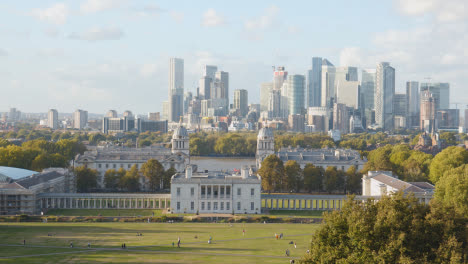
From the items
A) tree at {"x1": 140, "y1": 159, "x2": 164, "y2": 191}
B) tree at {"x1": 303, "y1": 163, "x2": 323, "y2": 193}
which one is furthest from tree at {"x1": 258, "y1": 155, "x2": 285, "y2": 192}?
tree at {"x1": 140, "y1": 159, "x2": 164, "y2": 191}

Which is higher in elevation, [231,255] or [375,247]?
[375,247]

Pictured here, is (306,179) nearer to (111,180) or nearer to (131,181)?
(131,181)

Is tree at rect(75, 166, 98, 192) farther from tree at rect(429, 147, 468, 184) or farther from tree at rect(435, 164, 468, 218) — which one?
tree at rect(435, 164, 468, 218)

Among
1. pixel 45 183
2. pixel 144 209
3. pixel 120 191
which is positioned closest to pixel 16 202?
pixel 45 183

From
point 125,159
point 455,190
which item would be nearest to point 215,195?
point 455,190

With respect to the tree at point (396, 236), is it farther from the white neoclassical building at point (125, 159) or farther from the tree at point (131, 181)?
the white neoclassical building at point (125, 159)

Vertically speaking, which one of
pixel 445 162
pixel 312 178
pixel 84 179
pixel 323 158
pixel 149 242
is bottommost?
pixel 149 242

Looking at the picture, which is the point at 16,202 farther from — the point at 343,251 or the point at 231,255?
the point at 343,251
